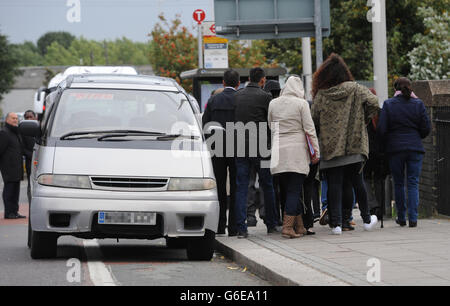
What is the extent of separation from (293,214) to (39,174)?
3026 mm

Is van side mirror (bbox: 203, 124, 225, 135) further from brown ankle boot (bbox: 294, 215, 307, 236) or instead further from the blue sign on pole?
the blue sign on pole

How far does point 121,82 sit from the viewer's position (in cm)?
1049

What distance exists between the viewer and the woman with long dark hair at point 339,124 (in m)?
10.8

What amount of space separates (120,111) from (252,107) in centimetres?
165

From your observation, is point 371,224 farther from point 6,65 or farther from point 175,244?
point 6,65

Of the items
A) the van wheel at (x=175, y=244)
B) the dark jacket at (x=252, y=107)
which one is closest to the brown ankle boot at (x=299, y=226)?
the dark jacket at (x=252, y=107)

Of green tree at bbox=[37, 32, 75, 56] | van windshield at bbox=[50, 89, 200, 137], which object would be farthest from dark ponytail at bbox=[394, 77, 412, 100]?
green tree at bbox=[37, 32, 75, 56]

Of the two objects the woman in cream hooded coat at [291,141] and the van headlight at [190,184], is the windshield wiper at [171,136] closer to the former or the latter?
the van headlight at [190,184]

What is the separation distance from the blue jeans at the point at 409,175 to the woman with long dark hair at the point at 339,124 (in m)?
0.75

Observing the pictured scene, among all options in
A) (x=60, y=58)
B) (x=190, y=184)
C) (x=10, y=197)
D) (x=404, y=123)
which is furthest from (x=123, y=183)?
(x=60, y=58)

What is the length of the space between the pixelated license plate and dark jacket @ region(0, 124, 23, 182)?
25.8 feet

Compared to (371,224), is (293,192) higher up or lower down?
higher up
